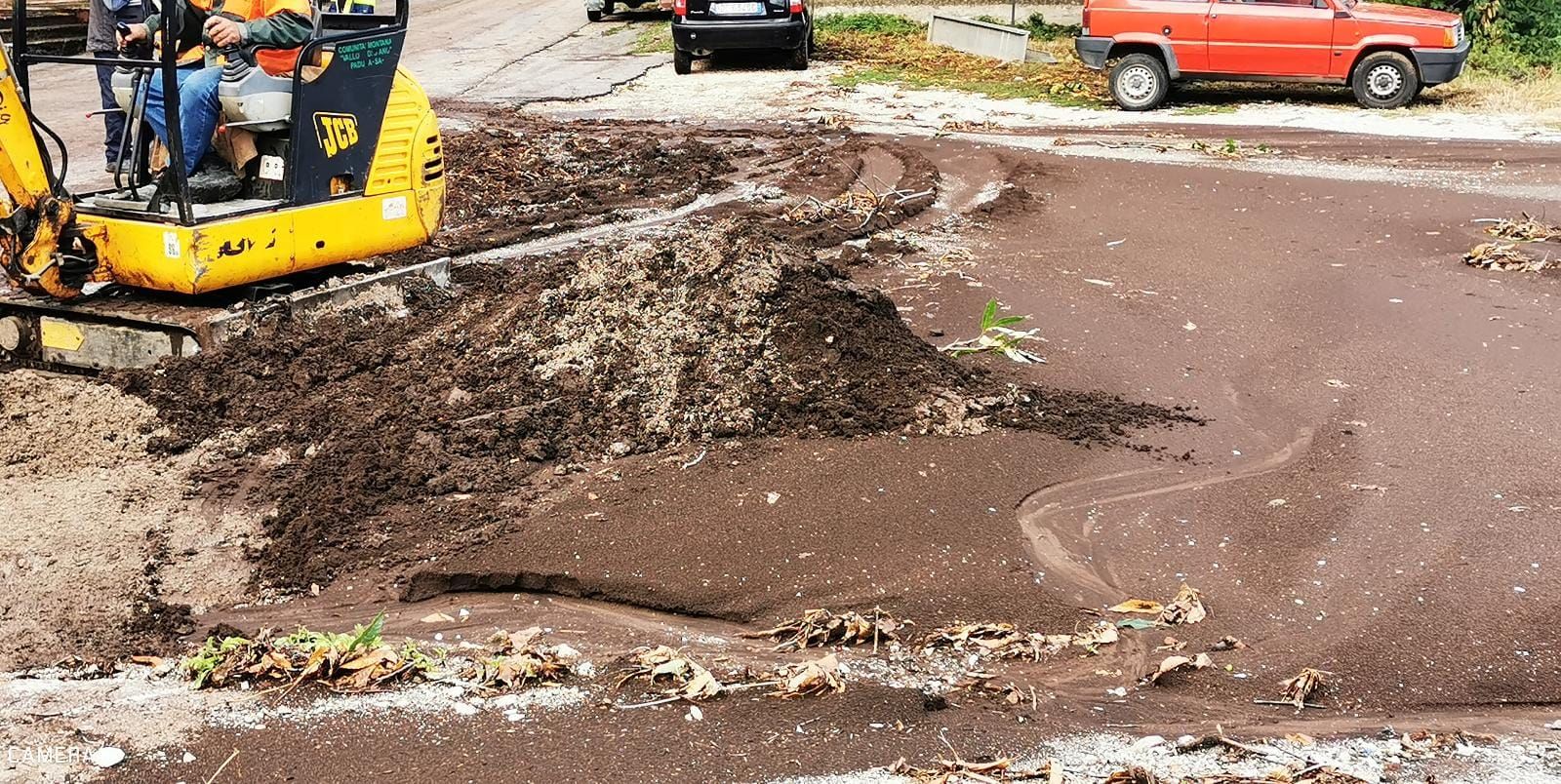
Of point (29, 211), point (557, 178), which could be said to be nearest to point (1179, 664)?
point (29, 211)

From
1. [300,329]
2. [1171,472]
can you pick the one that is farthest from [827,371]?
[300,329]

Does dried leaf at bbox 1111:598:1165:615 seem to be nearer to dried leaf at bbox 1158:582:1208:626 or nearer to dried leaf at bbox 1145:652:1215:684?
dried leaf at bbox 1158:582:1208:626

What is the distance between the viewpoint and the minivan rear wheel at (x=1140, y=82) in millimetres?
17531

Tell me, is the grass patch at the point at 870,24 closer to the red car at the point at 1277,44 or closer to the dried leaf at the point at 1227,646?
the red car at the point at 1277,44

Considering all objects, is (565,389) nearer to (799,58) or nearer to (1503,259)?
(1503,259)

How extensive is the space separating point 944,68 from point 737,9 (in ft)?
10.7

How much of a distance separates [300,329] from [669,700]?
4166 mm

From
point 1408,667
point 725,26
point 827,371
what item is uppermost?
point 725,26

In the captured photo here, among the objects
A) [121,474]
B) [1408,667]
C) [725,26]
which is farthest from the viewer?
[725,26]

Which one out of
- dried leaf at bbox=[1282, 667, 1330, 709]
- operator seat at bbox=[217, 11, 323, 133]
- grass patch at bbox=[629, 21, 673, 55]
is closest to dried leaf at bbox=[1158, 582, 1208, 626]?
dried leaf at bbox=[1282, 667, 1330, 709]

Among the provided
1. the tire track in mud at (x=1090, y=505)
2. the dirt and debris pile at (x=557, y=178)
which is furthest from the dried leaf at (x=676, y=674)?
the dirt and debris pile at (x=557, y=178)

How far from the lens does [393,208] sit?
8328 mm

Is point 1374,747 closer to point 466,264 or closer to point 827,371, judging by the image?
point 827,371

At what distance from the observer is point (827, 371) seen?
7328mm
